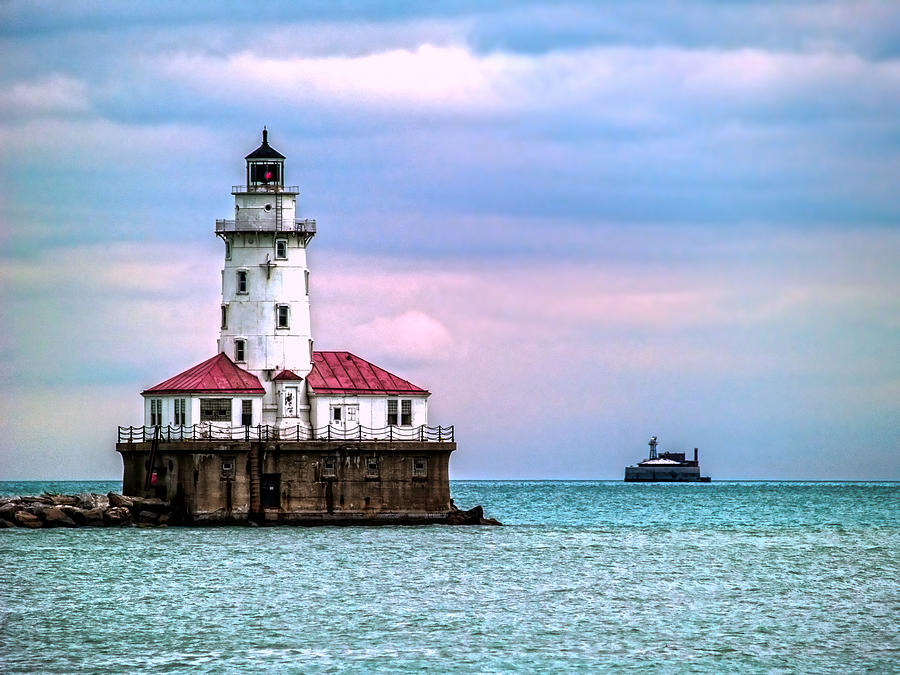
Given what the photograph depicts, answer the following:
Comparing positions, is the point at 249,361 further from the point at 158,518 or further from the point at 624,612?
the point at 624,612

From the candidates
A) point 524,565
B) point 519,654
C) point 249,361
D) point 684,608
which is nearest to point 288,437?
point 249,361

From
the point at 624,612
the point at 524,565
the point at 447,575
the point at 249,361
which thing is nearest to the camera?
the point at 624,612

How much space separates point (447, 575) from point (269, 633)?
13.4 meters

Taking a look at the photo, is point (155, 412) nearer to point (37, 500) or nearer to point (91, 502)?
point (91, 502)

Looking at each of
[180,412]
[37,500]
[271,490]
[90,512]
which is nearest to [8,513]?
[37,500]

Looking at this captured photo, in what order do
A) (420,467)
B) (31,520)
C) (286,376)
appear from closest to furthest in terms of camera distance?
(420,467), (31,520), (286,376)

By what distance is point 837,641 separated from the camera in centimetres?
3988

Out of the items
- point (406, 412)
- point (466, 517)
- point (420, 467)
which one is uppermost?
point (406, 412)

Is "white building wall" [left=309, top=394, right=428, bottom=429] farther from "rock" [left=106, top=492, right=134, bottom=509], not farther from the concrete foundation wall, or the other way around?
"rock" [left=106, top=492, right=134, bottom=509]

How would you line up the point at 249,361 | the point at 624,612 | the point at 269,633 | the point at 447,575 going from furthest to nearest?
the point at 249,361 → the point at 447,575 → the point at 624,612 → the point at 269,633

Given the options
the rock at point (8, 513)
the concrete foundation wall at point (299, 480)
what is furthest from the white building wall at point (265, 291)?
the rock at point (8, 513)

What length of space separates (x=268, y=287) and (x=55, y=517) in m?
12.7

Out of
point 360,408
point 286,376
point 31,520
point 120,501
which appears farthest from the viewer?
point 360,408

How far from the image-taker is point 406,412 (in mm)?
72938
